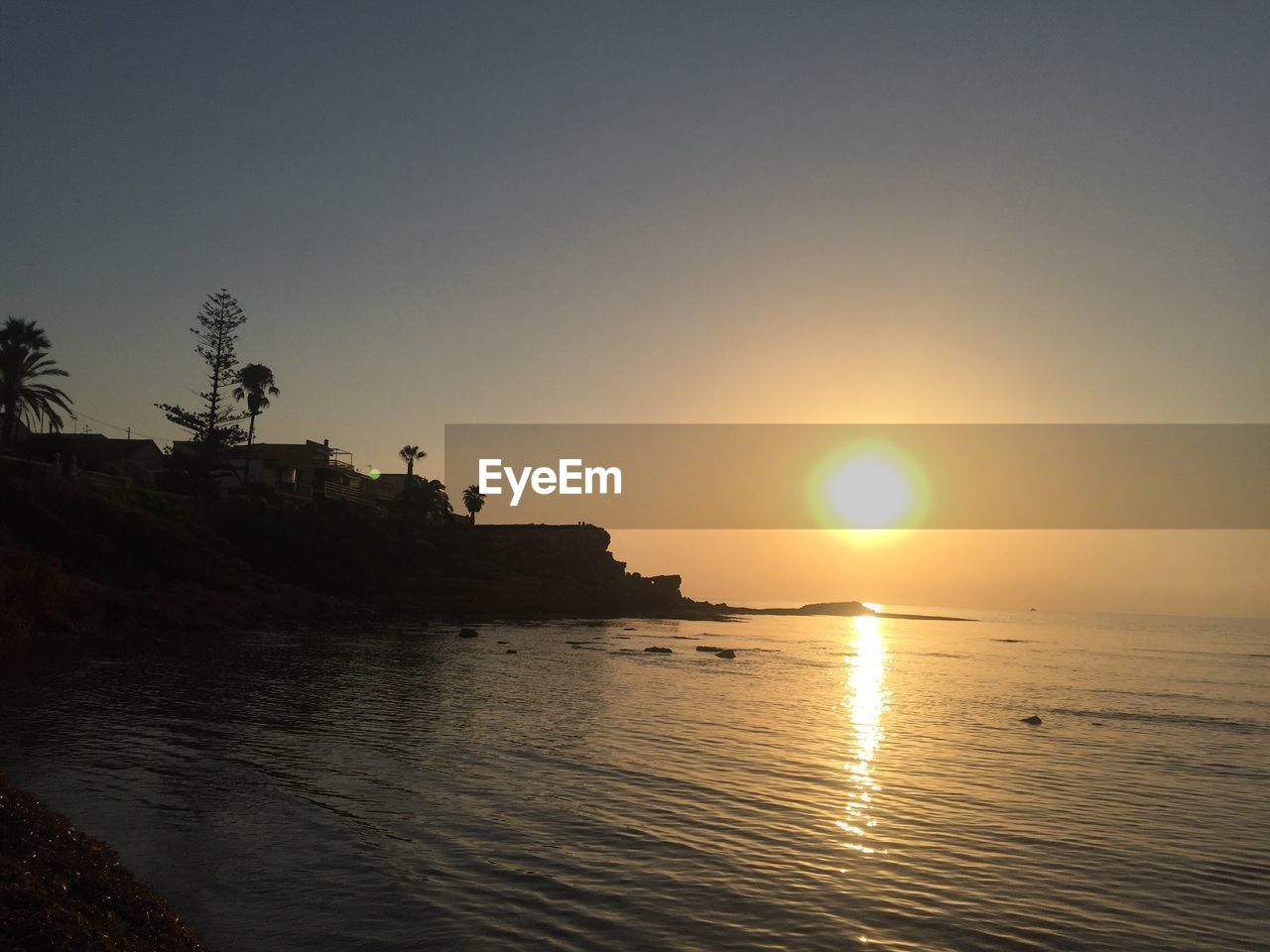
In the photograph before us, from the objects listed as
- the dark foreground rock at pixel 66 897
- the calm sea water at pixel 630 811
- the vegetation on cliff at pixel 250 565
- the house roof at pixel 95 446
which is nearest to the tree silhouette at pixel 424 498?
the vegetation on cliff at pixel 250 565

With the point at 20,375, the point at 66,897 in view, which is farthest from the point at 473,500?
the point at 66,897

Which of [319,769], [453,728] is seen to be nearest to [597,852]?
[319,769]

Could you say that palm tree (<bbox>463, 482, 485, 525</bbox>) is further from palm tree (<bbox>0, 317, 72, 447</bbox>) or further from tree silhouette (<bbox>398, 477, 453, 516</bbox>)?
palm tree (<bbox>0, 317, 72, 447</bbox>)

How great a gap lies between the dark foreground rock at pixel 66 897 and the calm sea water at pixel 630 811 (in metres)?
1.20

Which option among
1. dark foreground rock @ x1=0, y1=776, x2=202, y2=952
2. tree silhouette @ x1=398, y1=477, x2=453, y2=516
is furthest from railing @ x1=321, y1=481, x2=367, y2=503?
dark foreground rock @ x1=0, y1=776, x2=202, y2=952

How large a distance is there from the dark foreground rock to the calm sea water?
1.20 meters

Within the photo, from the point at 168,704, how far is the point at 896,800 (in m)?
21.6

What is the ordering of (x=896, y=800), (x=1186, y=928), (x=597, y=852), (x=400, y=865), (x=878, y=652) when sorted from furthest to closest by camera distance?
(x=878, y=652)
(x=896, y=800)
(x=597, y=852)
(x=400, y=865)
(x=1186, y=928)

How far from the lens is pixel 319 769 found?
20.5m

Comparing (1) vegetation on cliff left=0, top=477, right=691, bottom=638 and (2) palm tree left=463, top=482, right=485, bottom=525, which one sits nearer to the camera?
(1) vegetation on cliff left=0, top=477, right=691, bottom=638

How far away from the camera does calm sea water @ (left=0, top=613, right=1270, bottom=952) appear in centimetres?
1238

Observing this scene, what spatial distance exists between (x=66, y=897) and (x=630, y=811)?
438 inches

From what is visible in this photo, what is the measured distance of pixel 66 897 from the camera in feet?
29.2

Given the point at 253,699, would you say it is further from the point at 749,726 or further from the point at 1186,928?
the point at 1186,928
